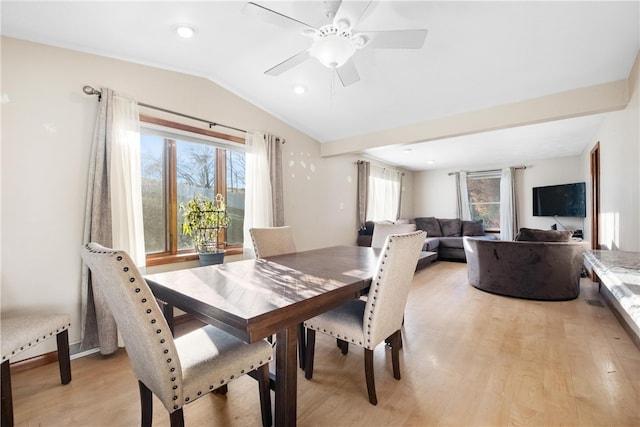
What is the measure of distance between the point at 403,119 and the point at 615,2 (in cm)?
195

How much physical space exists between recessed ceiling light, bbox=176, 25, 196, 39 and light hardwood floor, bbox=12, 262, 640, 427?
255 centimetres

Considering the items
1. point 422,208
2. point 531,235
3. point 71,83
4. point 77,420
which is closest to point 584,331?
point 531,235

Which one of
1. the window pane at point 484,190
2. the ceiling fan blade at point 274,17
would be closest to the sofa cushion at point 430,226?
the window pane at point 484,190

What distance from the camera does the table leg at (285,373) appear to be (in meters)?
1.22

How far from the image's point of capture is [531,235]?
12.0ft

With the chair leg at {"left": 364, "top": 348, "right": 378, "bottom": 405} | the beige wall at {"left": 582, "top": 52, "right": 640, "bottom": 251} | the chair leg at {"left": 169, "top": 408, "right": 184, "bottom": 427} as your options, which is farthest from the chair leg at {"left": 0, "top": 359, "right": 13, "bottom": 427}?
the beige wall at {"left": 582, "top": 52, "right": 640, "bottom": 251}

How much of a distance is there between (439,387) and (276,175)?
2.84 meters

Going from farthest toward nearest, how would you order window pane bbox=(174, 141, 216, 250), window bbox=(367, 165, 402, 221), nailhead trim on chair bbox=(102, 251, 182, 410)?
window bbox=(367, 165, 402, 221)
window pane bbox=(174, 141, 216, 250)
nailhead trim on chair bbox=(102, 251, 182, 410)

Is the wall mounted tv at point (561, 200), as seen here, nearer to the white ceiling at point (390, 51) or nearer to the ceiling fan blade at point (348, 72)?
the white ceiling at point (390, 51)

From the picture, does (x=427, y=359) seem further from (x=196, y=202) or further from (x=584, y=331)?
(x=196, y=202)

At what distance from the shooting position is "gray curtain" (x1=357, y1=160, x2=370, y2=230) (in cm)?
555

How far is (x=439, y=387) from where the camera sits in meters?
1.78

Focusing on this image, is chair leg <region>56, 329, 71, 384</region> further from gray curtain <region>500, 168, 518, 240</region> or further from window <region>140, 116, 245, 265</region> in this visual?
gray curtain <region>500, 168, 518, 240</region>

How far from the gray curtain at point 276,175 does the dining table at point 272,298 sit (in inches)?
70.1
